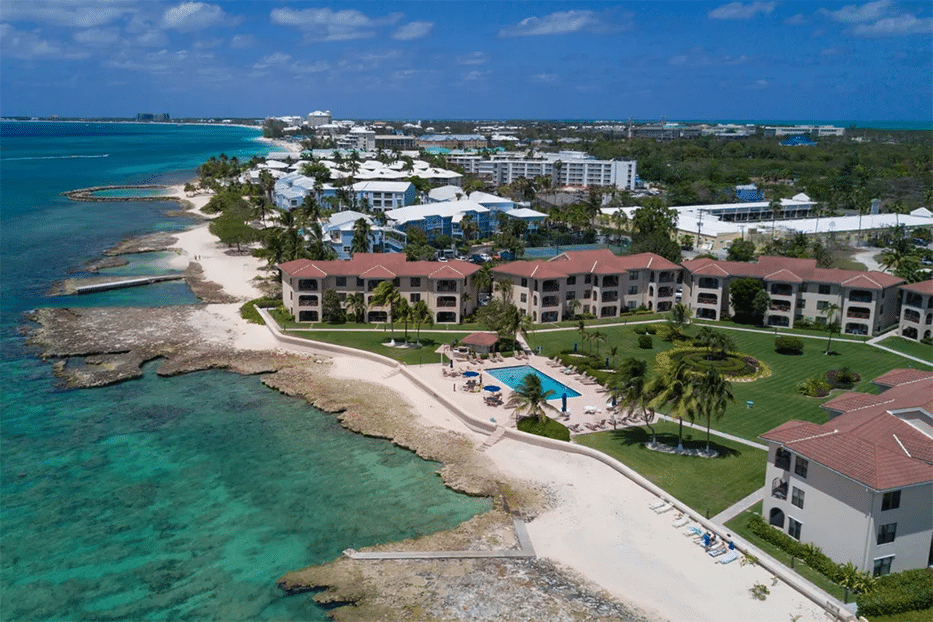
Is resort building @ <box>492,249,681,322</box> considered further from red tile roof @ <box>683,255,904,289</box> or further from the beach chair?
the beach chair

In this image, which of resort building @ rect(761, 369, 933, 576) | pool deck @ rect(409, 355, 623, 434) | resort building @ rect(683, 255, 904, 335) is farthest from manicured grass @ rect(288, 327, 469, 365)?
resort building @ rect(761, 369, 933, 576)

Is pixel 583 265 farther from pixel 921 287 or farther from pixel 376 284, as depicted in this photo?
pixel 921 287

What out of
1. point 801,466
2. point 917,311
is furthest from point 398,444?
point 917,311

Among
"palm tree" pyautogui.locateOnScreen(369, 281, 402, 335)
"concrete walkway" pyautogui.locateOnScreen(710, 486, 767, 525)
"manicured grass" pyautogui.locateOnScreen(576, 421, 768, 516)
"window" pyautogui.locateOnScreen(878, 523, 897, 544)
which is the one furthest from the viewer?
"palm tree" pyautogui.locateOnScreen(369, 281, 402, 335)

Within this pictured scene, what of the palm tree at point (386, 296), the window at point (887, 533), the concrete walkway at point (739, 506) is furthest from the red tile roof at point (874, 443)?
the palm tree at point (386, 296)

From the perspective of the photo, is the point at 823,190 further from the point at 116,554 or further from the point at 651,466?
the point at 116,554
